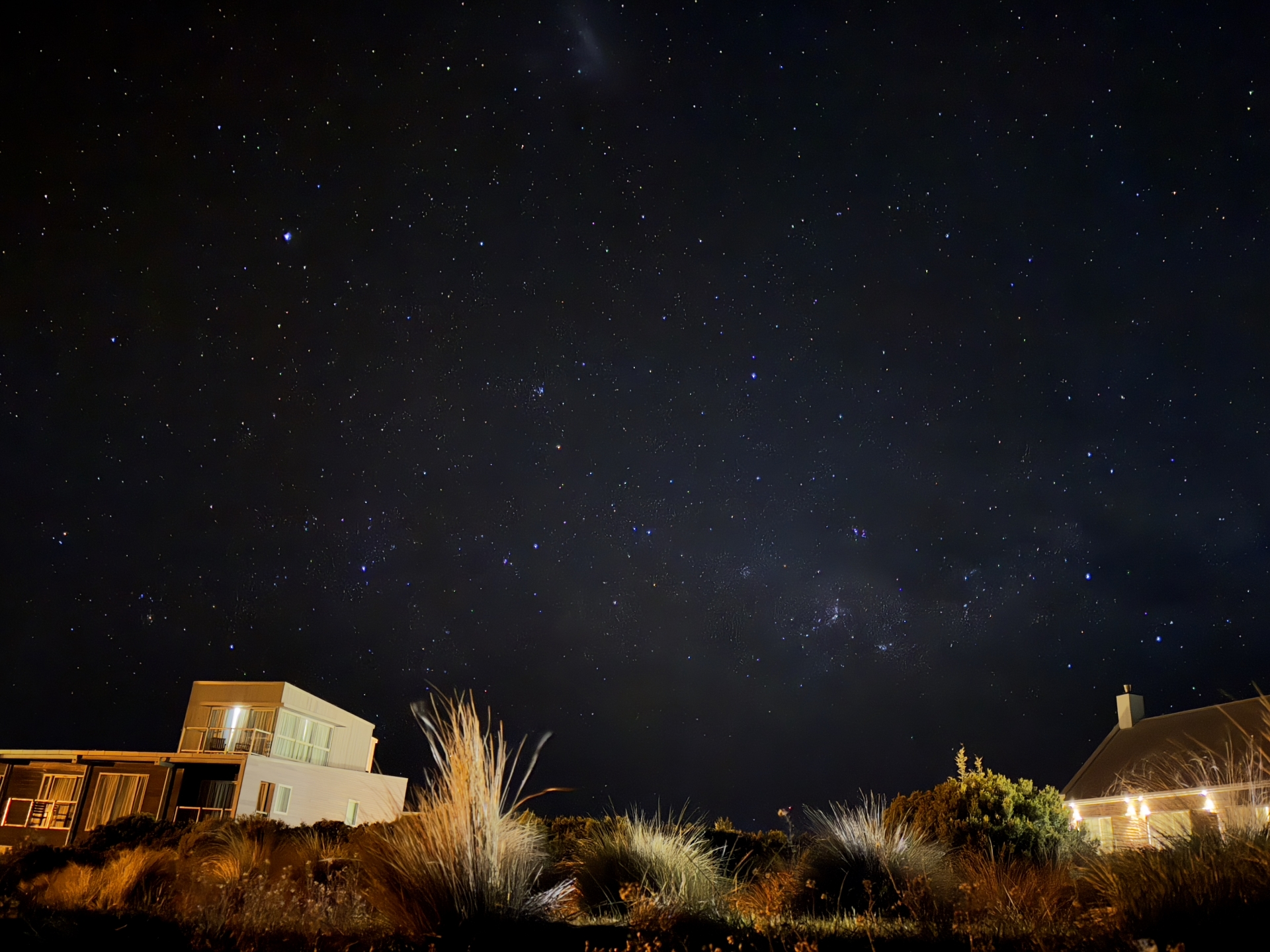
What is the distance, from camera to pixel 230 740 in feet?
86.2

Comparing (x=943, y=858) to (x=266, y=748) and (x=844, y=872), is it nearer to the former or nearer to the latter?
(x=844, y=872)

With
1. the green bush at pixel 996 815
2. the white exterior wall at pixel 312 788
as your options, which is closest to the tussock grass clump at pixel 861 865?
the green bush at pixel 996 815

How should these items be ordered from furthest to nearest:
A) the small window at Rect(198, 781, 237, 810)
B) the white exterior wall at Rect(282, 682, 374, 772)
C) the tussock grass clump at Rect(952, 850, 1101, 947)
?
the white exterior wall at Rect(282, 682, 374, 772) < the small window at Rect(198, 781, 237, 810) < the tussock grass clump at Rect(952, 850, 1101, 947)

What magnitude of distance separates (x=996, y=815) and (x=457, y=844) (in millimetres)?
11254

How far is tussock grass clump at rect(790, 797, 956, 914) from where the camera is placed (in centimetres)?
821

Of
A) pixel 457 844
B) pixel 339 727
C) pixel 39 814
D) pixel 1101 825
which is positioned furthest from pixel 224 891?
pixel 339 727

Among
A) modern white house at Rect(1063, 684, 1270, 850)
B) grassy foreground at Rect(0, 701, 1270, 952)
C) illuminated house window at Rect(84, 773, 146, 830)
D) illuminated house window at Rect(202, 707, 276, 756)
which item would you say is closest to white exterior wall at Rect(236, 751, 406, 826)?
illuminated house window at Rect(202, 707, 276, 756)

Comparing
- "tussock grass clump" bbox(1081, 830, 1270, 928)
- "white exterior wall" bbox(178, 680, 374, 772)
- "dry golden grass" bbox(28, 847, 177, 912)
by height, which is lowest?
"dry golden grass" bbox(28, 847, 177, 912)

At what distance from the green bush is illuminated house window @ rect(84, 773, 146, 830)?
21857 mm

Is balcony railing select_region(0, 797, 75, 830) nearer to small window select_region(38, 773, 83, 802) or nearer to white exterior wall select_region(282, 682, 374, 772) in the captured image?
small window select_region(38, 773, 83, 802)

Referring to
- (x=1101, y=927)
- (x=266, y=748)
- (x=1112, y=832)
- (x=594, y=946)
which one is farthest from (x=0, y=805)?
(x=1112, y=832)

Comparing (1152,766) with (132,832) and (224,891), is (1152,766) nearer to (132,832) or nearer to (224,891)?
(224,891)

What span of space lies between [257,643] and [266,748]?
21.5ft

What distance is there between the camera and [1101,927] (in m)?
5.08
